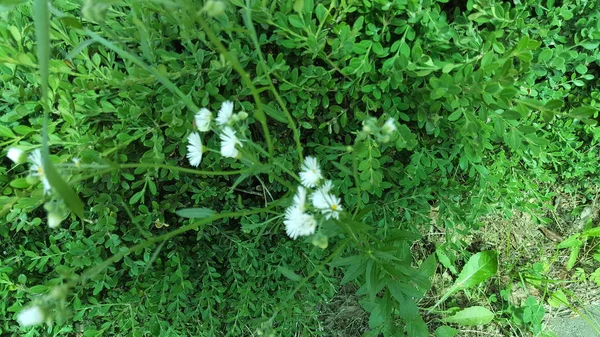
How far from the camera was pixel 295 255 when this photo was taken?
1508 mm

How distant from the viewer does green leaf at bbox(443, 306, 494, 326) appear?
6.01ft

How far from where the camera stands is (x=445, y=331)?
5.91 ft

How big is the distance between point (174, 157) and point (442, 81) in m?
0.79

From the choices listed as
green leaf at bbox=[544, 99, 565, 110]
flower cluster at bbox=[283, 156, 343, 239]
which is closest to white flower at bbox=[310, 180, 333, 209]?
flower cluster at bbox=[283, 156, 343, 239]

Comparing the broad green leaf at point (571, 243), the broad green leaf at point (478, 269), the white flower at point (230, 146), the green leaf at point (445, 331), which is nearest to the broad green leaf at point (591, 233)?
the broad green leaf at point (571, 243)

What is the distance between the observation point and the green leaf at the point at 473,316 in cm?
183

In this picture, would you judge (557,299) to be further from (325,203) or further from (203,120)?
(203,120)

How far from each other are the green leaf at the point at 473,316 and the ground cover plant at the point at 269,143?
8cm

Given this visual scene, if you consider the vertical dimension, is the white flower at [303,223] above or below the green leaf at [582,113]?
below

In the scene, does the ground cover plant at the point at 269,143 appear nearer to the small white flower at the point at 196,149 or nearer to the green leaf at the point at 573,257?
the small white flower at the point at 196,149

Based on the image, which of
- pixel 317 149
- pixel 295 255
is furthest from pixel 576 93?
pixel 295 255

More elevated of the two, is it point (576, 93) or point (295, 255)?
point (576, 93)

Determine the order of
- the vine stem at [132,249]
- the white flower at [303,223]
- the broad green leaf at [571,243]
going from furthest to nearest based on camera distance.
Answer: the broad green leaf at [571,243] < the white flower at [303,223] < the vine stem at [132,249]

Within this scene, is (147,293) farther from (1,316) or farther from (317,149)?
(317,149)
